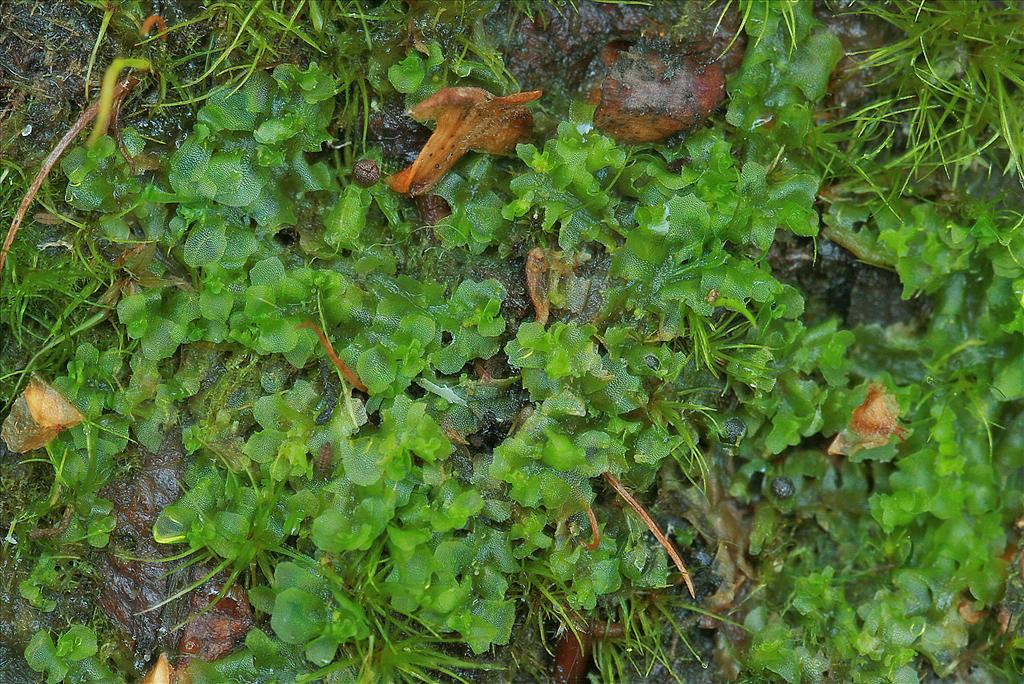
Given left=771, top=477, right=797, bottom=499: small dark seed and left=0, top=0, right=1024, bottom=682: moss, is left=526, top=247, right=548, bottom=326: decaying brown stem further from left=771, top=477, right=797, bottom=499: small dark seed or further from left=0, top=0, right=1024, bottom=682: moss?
left=771, top=477, right=797, bottom=499: small dark seed

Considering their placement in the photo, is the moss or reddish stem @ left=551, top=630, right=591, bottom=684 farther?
reddish stem @ left=551, top=630, right=591, bottom=684

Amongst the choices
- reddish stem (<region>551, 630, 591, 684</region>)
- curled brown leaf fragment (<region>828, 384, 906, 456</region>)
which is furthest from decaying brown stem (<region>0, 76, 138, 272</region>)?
curled brown leaf fragment (<region>828, 384, 906, 456</region>)

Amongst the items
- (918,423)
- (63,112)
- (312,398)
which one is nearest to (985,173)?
(918,423)

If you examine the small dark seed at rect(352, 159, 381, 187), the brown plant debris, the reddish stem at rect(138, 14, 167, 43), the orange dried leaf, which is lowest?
the brown plant debris

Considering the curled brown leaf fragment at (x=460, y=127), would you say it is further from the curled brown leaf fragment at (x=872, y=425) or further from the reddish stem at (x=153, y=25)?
the curled brown leaf fragment at (x=872, y=425)

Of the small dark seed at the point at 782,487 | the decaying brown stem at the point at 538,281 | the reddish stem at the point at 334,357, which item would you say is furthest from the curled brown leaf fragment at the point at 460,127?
the small dark seed at the point at 782,487

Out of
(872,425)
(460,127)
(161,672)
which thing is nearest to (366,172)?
(460,127)
